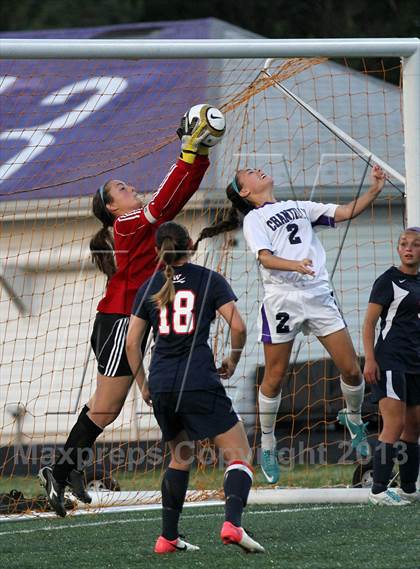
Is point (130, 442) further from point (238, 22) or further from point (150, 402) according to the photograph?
point (238, 22)

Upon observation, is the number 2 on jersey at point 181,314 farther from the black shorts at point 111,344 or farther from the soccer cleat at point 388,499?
the soccer cleat at point 388,499

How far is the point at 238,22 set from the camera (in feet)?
86.8

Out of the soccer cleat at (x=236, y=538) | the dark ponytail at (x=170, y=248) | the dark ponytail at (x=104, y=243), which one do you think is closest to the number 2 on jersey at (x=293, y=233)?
the dark ponytail at (x=104, y=243)

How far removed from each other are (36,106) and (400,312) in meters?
8.15

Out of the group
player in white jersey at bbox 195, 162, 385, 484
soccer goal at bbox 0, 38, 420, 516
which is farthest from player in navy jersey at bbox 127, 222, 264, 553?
soccer goal at bbox 0, 38, 420, 516

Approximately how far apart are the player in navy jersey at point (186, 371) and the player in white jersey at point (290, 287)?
5.08 ft

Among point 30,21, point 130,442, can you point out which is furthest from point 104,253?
point 30,21

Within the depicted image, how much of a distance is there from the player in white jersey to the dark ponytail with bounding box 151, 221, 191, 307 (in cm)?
149

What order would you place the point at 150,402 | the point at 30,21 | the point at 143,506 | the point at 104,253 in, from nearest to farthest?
the point at 150,402 < the point at 104,253 < the point at 143,506 < the point at 30,21

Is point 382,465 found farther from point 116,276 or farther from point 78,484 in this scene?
point 116,276

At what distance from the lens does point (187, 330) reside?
624 cm

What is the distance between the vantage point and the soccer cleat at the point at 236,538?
598 centimetres

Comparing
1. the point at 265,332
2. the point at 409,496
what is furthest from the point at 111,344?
the point at 409,496

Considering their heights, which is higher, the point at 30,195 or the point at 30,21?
the point at 30,21
